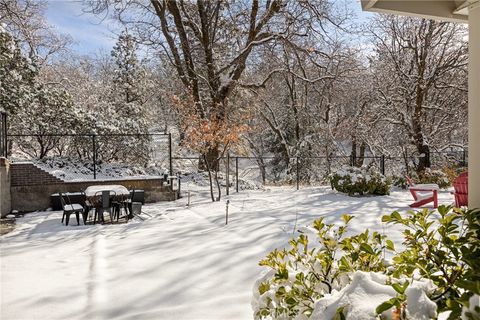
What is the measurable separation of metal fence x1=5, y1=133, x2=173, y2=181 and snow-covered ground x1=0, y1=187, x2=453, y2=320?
383cm

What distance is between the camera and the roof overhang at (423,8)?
97.8 inches

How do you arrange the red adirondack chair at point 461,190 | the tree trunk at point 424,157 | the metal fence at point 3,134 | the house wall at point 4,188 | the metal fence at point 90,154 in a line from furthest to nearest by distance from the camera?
the tree trunk at point 424,157
the metal fence at point 90,154
the metal fence at point 3,134
the house wall at point 4,188
the red adirondack chair at point 461,190

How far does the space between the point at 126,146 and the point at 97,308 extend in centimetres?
1159

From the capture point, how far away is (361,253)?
2121mm

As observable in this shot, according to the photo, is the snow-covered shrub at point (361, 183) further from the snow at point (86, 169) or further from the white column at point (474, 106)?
the white column at point (474, 106)

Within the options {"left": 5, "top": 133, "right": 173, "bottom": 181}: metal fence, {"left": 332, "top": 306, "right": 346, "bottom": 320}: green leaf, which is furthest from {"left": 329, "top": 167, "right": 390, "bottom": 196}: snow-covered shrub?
{"left": 332, "top": 306, "right": 346, "bottom": 320}: green leaf

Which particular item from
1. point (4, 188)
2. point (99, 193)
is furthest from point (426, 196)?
point (4, 188)

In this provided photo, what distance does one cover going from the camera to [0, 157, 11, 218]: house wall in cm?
899

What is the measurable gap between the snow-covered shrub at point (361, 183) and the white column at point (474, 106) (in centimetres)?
883

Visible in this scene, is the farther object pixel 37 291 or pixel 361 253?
pixel 37 291

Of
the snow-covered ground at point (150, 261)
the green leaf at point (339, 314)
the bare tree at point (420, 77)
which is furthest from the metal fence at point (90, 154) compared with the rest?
the green leaf at point (339, 314)

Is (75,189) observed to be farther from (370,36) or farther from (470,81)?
(370,36)

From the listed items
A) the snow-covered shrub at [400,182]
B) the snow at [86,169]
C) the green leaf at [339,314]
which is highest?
the snow at [86,169]

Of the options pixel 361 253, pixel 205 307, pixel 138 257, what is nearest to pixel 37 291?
pixel 138 257
